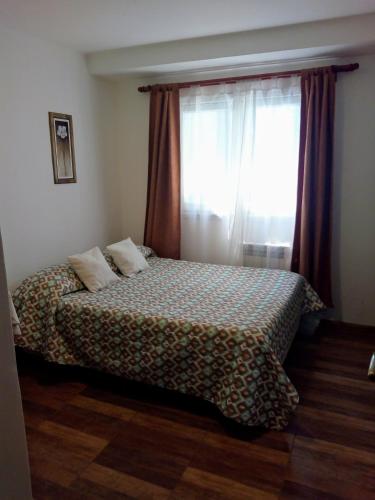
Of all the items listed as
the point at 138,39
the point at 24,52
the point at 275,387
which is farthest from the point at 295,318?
the point at 24,52

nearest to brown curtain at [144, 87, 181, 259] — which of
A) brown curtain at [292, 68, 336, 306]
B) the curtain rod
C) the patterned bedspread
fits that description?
the curtain rod

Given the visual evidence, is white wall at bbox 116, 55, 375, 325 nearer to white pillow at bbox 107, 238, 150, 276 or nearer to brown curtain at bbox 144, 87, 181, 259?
brown curtain at bbox 144, 87, 181, 259

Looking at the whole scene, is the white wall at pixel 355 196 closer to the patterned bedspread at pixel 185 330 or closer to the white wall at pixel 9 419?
the patterned bedspread at pixel 185 330

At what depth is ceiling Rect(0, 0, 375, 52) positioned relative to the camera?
2.50 meters

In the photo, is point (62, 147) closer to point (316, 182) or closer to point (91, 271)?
point (91, 271)

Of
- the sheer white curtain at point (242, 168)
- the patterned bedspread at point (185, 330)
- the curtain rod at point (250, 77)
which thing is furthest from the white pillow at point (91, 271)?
the curtain rod at point (250, 77)

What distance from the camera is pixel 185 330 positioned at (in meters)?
2.38

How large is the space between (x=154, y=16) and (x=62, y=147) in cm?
138

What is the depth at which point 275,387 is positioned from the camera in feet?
7.19

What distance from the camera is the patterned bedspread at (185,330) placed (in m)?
2.19

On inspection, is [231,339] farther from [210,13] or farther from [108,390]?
[210,13]

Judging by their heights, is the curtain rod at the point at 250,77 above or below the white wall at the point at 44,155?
above

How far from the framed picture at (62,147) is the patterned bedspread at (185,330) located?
90 cm

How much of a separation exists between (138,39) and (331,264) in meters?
2.62
